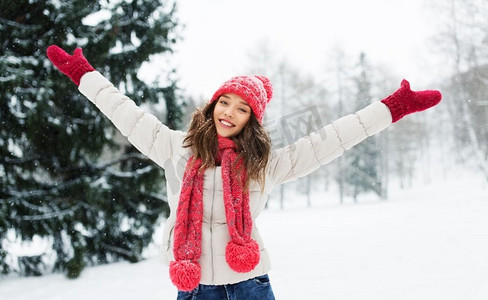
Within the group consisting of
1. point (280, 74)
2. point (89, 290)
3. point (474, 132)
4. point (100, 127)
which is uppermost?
point (280, 74)

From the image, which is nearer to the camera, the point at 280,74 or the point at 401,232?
the point at 401,232

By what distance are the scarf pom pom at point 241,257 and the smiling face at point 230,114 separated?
464 millimetres

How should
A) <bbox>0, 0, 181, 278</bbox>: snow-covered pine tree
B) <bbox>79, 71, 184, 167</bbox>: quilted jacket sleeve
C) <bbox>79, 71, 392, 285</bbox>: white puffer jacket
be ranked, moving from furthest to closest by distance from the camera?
<bbox>0, 0, 181, 278</bbox>: snow-covered pine tree, <bbox>79, 71, 184, 167</bbox>: quilted jacket sleeve, <bbox>79, 71, 392, 285</bbox>: white puffer jacket

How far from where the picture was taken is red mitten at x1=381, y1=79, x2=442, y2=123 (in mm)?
1539

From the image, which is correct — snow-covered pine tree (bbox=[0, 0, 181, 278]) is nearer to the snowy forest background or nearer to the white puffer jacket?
the snowy forest background

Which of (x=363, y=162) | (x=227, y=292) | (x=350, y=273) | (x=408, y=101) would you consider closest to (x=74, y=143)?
(x=350, y=273)

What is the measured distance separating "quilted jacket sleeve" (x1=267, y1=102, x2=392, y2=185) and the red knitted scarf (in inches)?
9.7

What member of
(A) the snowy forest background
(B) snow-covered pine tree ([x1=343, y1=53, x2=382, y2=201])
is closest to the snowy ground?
(A) the snowy forest background

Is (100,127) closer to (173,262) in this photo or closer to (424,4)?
(173,262)

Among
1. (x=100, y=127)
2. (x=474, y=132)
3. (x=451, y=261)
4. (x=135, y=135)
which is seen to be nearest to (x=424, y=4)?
(x=474, y=132)

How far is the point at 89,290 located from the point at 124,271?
811mm

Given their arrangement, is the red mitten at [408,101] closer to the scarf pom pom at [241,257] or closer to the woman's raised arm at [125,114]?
the scarf pom pom at [241,257]

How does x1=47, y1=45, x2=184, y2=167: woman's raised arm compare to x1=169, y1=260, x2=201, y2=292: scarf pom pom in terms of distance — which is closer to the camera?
x1=169, y1=260, x2=201, y2=292: scarf pom pom

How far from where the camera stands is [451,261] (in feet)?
17.3
